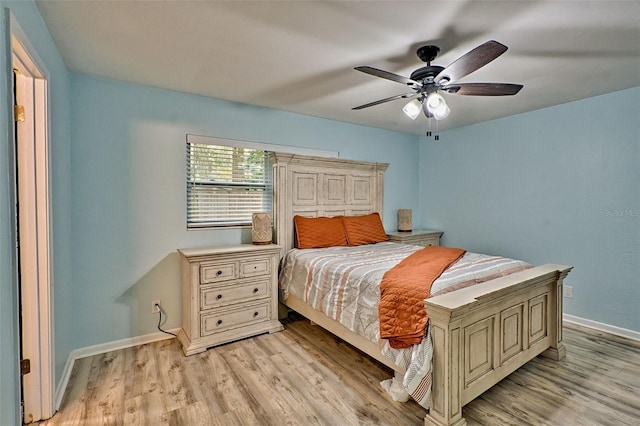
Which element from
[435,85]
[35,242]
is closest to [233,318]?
[35,242]

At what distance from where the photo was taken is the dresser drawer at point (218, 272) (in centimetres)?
265

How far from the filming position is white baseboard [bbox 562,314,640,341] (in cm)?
287

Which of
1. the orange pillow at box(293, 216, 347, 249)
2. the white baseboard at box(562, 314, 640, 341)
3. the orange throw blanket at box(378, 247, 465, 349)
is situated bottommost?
the white baseboard at box(562, 314, 640, 341)

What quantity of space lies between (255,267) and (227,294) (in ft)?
1.16

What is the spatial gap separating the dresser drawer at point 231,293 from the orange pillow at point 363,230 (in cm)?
120

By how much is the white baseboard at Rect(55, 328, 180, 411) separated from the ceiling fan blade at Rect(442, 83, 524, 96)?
3.18 meters

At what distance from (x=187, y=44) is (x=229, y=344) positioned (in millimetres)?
2455

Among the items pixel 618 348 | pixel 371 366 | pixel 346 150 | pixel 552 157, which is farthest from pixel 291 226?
pixel 618 348

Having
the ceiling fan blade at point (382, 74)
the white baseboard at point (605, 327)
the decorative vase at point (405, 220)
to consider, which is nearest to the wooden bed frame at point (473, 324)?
the white baseboard at point (605, 327)

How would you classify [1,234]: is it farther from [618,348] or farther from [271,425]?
[618,348]

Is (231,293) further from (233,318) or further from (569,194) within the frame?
(569,194)

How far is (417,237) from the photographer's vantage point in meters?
4.27

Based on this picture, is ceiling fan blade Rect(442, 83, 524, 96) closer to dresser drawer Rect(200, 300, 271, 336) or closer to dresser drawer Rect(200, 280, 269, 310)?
dresser drawer Rect(200, 280, 269, 310)

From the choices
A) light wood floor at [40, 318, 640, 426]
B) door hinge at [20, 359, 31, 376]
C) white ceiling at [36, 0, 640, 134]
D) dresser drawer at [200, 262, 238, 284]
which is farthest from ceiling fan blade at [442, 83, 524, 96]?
door hinge at [20, 359, 31, 376]
